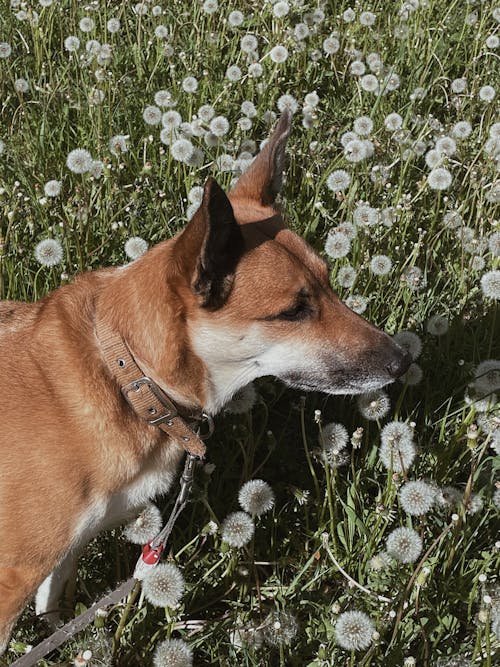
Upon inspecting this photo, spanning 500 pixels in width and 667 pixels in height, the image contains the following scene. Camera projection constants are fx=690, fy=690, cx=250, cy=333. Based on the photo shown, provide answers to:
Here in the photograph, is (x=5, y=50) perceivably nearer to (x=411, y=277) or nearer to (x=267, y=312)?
(x=411, y=277)

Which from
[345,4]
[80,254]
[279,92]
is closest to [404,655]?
[80,254]

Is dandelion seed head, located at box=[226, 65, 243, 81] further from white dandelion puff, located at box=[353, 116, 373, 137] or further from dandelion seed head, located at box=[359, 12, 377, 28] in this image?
dandelion seed head, located at box=[359, 12, 377, 28]

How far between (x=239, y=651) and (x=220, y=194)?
2040mm

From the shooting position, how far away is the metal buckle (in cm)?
288

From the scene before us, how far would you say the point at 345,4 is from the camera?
7.22 metres

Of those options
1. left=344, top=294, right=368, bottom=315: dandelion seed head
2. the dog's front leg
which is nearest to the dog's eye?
left=344, top=294, right=368, bottom=315: dandelion seed head

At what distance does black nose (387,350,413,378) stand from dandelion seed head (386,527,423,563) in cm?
74

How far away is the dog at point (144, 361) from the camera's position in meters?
2.81

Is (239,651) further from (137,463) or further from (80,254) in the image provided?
(80,254)

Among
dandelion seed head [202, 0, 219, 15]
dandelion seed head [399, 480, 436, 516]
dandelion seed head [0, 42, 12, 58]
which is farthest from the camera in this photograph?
dandelion seed head [202, 0, 219, 15]

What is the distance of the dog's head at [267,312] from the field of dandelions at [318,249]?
0.36 metres

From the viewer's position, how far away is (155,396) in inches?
114

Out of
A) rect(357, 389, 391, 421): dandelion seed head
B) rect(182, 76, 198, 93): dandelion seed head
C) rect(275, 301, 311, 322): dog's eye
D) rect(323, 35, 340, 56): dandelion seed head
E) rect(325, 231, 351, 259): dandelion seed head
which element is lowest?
rect(357, 389, 391, 421): dandelion seed head

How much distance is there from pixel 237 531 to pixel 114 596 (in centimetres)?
61
